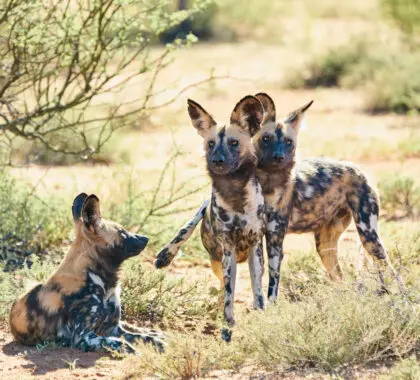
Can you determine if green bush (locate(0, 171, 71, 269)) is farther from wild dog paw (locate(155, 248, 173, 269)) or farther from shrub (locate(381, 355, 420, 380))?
shrub (locate(381, 355, 420, 380))

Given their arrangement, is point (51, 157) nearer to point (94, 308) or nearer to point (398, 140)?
point (398, 140)

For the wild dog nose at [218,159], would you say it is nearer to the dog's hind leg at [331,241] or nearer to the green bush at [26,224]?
the dog's hind leg at [331,241]

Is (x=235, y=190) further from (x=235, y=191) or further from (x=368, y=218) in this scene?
(x=368, y=218)

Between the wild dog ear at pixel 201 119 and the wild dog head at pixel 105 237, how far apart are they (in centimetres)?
82

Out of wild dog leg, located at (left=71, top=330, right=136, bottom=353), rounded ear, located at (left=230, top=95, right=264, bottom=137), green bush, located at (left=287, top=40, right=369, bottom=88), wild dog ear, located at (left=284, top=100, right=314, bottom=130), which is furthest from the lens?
green bush, located at (left=287, top=40, right=369, bottom=88)

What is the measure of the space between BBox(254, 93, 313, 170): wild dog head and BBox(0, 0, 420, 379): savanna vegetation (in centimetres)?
45

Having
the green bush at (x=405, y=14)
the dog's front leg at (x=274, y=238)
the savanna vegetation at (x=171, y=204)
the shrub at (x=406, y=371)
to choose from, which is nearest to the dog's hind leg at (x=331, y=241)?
the savanna vegetation at (x=171, y=204)

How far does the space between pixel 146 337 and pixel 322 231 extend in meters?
1.81

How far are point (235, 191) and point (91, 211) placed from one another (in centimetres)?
94

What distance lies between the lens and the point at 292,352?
216 inches

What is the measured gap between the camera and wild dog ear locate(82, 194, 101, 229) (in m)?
6.35

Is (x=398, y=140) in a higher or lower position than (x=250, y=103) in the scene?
lower

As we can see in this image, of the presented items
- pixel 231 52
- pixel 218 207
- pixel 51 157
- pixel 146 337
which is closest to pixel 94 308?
pixel 146 337

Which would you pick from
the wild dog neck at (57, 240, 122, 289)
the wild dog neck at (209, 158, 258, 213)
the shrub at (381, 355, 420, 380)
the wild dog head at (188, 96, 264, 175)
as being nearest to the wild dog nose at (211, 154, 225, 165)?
the wild dog head at (188, 96, 264, 175)
